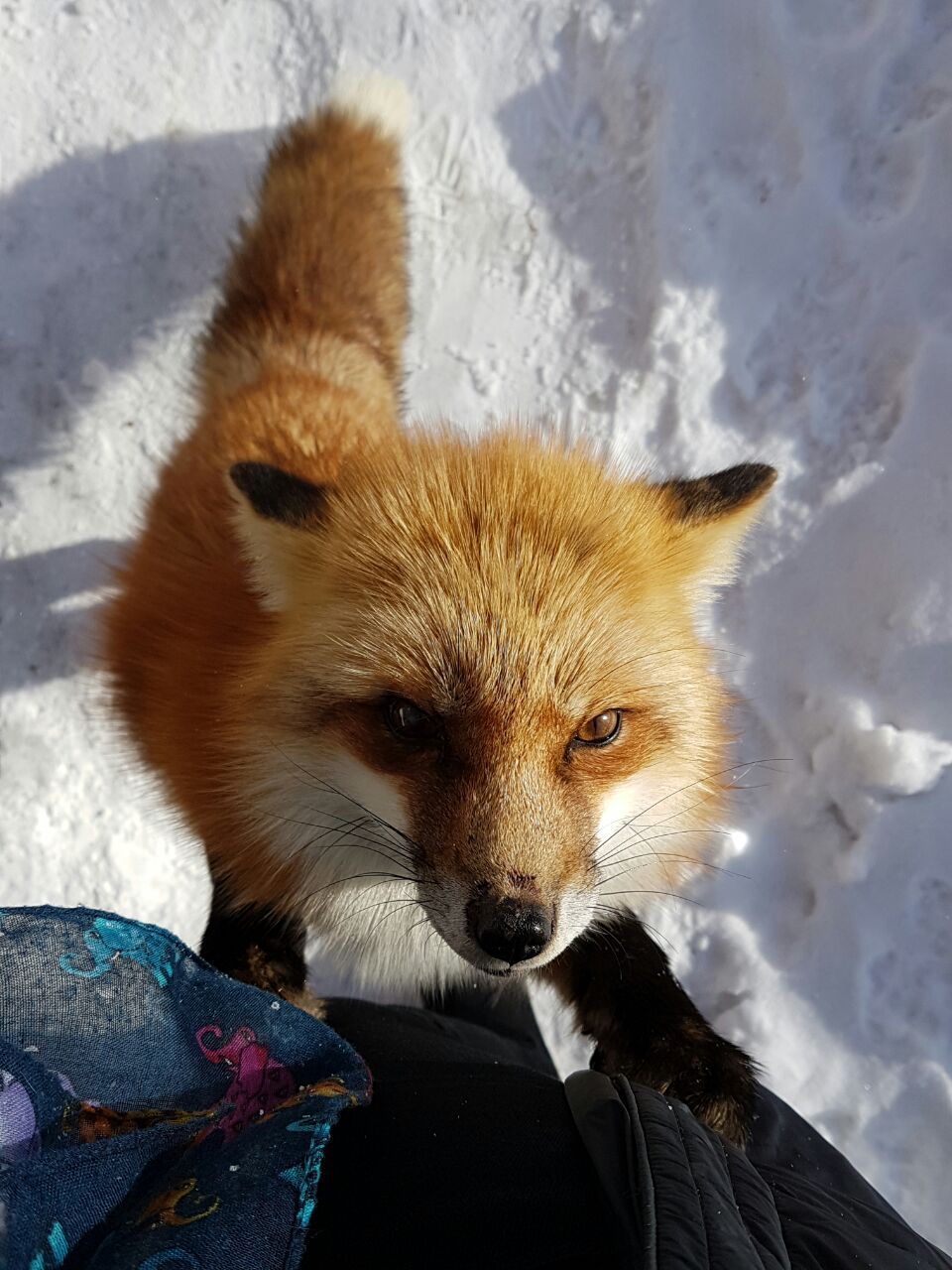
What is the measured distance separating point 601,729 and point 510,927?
345 mm

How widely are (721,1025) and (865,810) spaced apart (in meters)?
0.67

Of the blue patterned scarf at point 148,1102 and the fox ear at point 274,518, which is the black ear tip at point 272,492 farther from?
the blue patterned scarf at point 148,1102

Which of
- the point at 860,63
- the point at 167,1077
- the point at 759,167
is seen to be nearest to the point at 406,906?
the point at 167,1077

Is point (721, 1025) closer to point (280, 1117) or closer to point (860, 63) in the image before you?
point (280, 1117)

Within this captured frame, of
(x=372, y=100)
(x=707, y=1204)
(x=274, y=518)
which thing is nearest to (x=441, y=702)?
(x=274, y=518)

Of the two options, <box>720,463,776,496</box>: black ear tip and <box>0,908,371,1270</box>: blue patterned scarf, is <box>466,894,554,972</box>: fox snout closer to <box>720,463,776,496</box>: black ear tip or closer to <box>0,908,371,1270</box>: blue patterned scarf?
<box>0,908,371,1270</box>: blue patterned scarf

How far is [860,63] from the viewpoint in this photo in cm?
254

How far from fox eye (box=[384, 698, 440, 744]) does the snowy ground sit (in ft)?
4.29

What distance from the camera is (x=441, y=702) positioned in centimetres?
135

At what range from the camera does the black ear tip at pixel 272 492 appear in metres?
1.46

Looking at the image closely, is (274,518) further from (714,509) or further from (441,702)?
(714,509)

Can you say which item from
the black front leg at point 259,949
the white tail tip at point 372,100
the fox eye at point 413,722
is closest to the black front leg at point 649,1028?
A: the black front leg at point 259,949

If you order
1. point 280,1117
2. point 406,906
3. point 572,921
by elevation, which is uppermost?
point 572,921

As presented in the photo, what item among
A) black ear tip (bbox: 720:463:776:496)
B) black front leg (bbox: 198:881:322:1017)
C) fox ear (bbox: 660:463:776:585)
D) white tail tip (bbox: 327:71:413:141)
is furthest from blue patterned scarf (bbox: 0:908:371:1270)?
white tail tip (bbox: 327:71:413:141)
